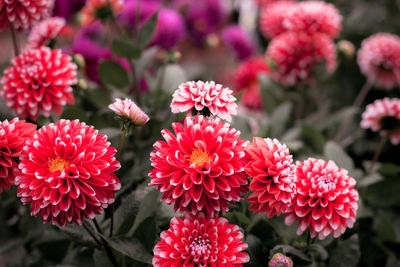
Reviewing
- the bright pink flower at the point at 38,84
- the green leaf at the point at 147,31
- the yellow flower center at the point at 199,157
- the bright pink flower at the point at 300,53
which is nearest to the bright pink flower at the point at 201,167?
the yellow flower center at the point at 199,157

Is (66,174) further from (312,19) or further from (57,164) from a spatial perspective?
(312,19)

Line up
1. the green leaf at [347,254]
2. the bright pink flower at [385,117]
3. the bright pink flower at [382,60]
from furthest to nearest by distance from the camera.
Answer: the bright pink flower at [382,60]
the bright pink flower at [385,117]
the green leaf at [347,254]

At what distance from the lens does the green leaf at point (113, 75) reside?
0.73m

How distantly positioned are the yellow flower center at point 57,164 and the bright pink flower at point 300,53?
0.59 metres

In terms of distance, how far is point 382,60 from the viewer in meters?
0.81

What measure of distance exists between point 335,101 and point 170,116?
21.9 inches

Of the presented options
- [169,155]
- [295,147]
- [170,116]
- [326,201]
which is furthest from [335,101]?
[169,155]

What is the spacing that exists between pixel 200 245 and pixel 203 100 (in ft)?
0.52

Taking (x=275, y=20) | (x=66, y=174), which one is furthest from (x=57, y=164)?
(x=275, y=20)

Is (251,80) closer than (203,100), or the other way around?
(203,100)

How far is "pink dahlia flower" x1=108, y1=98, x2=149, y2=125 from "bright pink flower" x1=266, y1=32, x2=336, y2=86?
509mm

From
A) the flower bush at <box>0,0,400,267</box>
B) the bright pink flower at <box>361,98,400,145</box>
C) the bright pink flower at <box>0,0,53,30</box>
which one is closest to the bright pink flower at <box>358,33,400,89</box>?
the flower bush at <box>0,0,400,267</box>

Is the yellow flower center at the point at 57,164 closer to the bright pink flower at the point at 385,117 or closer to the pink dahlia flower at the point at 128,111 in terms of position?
the pink dahlia flower at the point at 128,111

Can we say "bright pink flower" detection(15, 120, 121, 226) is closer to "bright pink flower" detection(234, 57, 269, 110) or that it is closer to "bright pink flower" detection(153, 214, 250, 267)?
"bright pink flower" detection(153, 214, 250, 267)
